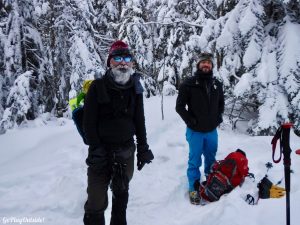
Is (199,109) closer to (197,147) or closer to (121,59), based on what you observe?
(197,147)

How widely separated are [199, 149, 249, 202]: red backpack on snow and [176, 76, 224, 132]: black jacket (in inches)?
26.4

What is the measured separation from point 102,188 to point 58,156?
3703mm

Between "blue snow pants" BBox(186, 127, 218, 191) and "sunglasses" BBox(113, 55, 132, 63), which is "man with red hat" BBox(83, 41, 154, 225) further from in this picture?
"blue snow pants" BBox(186, 127, 218, 191)

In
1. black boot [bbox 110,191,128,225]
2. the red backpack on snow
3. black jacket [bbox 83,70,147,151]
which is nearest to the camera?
black jacket [bbox 83,70,147,151]

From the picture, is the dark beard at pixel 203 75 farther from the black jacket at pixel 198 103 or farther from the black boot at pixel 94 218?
the black boot at pixel 94 218

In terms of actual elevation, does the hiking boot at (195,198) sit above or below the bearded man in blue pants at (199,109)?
below

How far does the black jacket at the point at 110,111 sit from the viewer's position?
373 centimetres

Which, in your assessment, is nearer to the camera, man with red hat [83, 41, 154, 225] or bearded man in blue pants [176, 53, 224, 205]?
man with red hat [83, 41, 154, 225]

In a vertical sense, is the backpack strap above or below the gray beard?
below

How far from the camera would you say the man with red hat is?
3.74 m

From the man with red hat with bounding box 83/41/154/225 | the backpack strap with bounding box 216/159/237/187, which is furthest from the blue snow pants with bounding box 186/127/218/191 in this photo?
the man with red hat with bounding box 83/41/154/225

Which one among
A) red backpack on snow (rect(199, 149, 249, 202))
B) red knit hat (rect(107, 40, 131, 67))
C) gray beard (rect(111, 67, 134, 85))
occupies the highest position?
red knit hat (rect(107, 40, 131, 67))

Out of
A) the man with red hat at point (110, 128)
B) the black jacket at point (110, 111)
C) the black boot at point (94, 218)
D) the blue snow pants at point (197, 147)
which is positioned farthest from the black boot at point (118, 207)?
the blue snow pants at point (197, 147)

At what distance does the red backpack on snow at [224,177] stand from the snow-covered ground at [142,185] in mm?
183
